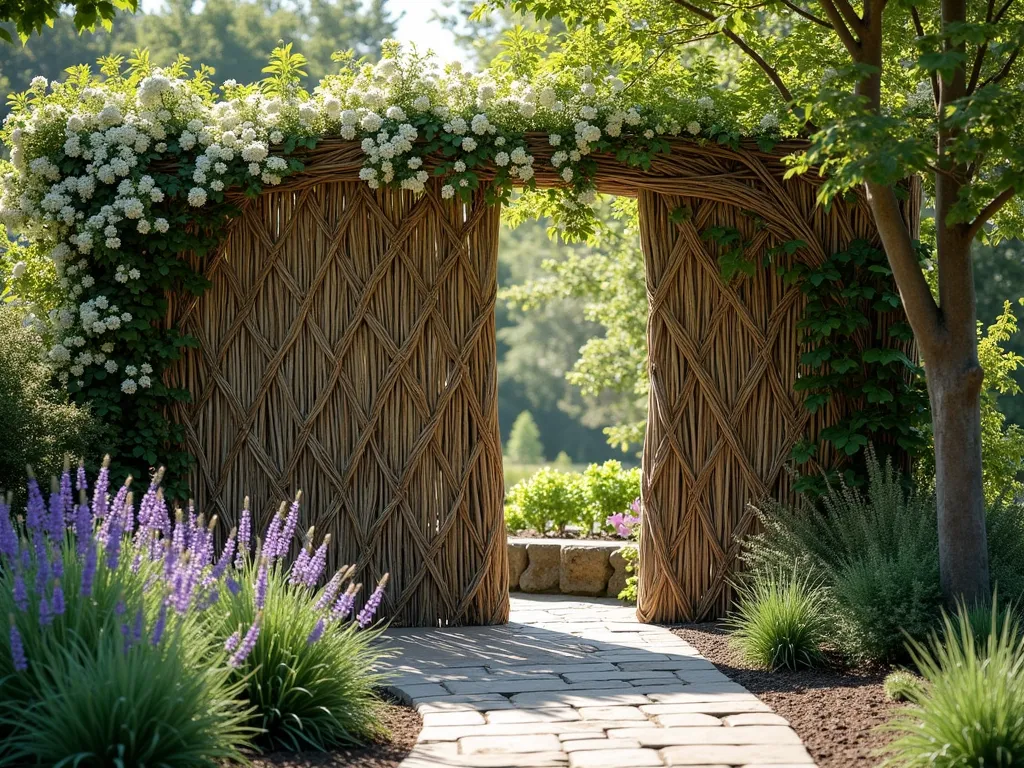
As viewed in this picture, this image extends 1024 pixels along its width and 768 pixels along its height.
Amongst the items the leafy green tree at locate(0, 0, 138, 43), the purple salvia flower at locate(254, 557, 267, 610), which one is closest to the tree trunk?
the purple salvia flower at locate(254, 557, 267, 610)

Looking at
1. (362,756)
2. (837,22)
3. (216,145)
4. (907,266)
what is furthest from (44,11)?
(907,266)

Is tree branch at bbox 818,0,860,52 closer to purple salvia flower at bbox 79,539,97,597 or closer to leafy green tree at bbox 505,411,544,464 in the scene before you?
purple salvia flower at bbox 79,539,97,597

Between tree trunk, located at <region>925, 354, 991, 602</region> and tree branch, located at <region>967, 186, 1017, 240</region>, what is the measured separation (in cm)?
51

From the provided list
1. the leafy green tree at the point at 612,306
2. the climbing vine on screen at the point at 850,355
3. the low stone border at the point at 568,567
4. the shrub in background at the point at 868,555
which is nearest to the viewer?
the shrub in background at the point at 868,555

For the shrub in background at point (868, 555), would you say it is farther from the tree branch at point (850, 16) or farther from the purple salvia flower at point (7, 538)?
the purple salvia flower at point (7, 538)

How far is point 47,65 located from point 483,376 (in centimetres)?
1902

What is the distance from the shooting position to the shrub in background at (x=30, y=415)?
197 inches

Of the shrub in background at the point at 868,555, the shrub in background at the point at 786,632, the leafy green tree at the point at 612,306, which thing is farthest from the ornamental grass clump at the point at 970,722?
the leafy green tree at the point at 612,306

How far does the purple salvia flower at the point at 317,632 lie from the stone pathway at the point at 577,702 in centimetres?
48

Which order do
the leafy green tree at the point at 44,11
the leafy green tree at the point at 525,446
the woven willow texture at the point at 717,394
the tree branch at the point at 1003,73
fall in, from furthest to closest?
1. the leafy green tree at the point at 525,446
2. the woven willow texture at the point at 717,394
3. the tree branch at the point at 1003,73
4. the leafy green tree at the point at 44,11

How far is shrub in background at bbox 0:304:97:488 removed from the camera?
501cm

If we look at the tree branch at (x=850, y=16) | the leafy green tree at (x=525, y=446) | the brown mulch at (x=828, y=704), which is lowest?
the brown mulch at (x=828, y=704)

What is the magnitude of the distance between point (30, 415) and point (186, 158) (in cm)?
155

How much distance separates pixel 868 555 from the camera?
16.4 feet
